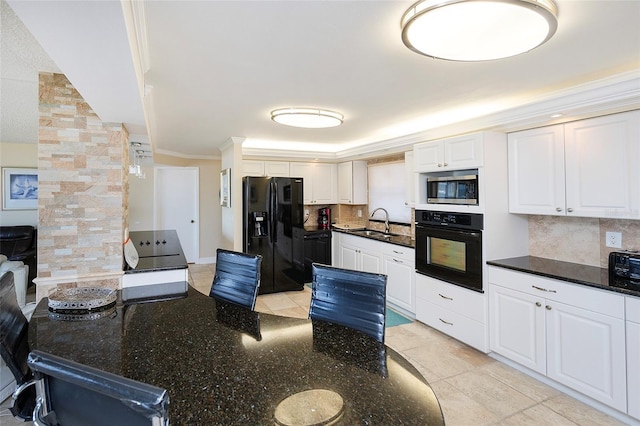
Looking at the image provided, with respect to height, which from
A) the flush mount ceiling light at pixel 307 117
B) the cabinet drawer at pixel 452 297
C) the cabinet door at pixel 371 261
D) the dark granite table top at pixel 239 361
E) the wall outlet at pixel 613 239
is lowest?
the cabinet drawer at pixel 452 297

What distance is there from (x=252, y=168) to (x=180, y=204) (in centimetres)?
254

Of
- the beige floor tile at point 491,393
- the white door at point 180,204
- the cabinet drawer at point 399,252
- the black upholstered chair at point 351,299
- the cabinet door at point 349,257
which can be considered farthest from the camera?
the white door at point 180,204

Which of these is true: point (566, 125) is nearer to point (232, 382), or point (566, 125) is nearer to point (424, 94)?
point (424, 94)

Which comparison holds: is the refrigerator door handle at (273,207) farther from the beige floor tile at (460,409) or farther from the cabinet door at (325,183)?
the beige floor tile at (460,409)

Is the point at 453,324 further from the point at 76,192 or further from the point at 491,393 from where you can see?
the point at 76,192

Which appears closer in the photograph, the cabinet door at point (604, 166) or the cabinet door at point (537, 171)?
the cabinet door at point (604, 166)

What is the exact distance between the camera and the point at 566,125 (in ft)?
8.76

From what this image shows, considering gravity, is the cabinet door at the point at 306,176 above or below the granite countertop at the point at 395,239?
above

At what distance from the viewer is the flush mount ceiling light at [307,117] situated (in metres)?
3.13

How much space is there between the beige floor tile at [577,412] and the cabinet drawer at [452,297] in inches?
30.2

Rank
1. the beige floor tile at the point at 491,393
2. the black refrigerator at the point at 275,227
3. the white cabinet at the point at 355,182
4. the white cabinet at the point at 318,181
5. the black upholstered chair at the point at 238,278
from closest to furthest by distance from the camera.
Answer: the black upholstered chair at the point at 238,278
the beige floor tile at the point at 491,393
the black refrigerator at the point at 275,227
the white cabinet at the point at 355,182
the white cabinet at the point at 318,181

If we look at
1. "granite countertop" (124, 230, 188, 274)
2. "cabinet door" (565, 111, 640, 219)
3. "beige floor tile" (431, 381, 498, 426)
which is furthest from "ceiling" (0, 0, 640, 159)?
"beige floor tile" (431, 381, 498, 426)

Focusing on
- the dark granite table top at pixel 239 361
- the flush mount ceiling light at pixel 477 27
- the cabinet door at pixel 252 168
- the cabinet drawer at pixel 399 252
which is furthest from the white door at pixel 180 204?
the flush mount ceiling light at pixel 477 27

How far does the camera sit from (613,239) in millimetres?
2637
